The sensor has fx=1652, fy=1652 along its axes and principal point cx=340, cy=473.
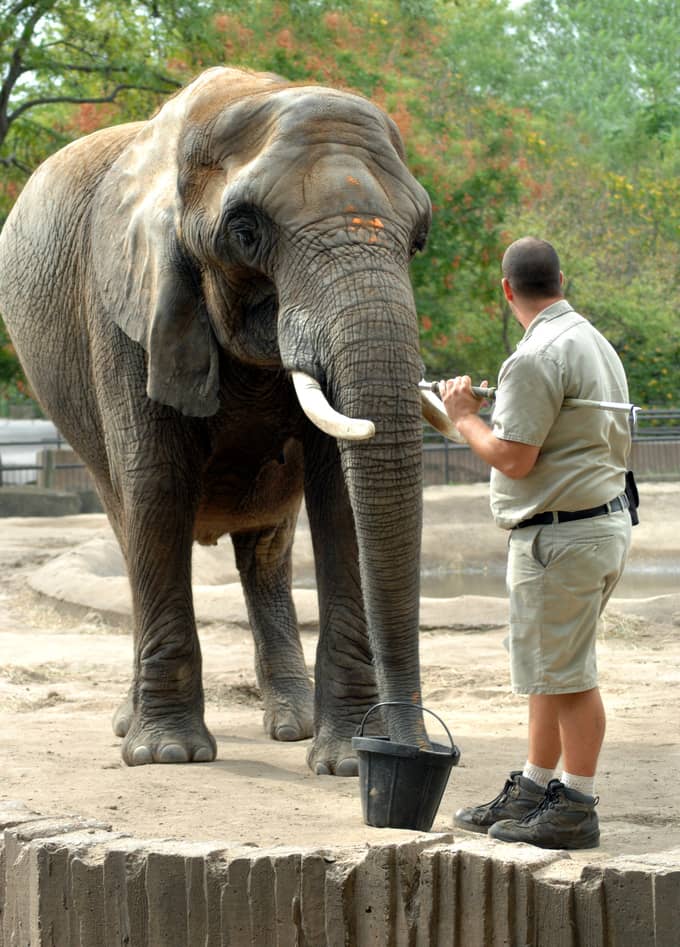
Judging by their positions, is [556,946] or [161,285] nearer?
[556,946]

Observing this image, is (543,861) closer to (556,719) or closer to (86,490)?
(556,719)

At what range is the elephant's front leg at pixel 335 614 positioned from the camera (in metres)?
6.88

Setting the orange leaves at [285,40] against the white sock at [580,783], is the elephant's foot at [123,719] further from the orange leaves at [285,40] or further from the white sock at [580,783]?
the orange leaves at [285,40]

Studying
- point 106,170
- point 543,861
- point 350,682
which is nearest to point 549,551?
point 543,861

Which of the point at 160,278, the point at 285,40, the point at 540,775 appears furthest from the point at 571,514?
the point at 285,40

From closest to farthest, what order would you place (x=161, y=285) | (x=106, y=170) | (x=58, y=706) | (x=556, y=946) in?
(x=556, y=946), (x=161, y=285), (x=106, y=170), (x=58, y=706)

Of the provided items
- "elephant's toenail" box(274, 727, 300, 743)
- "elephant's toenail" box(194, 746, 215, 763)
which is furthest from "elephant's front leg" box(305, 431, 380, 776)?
"elephant's toenail" box(274, 727, 300, 743)

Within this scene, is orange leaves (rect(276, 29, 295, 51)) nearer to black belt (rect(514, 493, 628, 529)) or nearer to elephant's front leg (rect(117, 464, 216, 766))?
elephant's front leg (rect(117, 464, 216, 766))

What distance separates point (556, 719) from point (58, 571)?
8715mm

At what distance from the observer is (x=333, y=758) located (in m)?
6.82

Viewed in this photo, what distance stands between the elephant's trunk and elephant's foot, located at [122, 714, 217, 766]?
1747 mm

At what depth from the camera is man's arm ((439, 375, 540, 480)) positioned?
5195mm

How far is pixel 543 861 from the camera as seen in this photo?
413 cm

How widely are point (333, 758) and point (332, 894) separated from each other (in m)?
2.58
